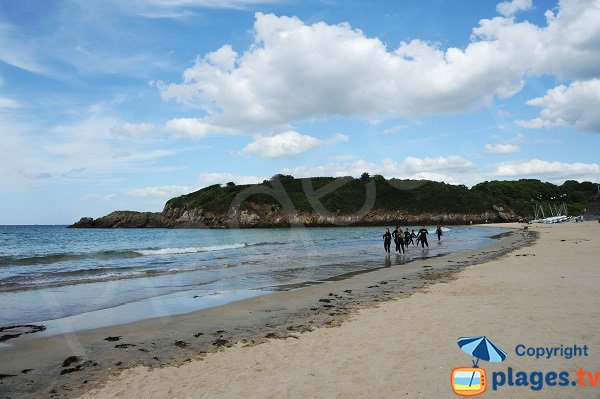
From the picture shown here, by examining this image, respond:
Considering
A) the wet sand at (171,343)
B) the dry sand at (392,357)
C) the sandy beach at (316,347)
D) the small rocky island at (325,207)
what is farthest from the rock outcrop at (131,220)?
the dry sand at (392,357)

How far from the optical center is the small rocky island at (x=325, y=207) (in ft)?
413

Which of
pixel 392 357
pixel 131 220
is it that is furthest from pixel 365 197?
pixel 392 357

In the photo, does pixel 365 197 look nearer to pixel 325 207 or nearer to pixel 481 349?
pixel 325 207

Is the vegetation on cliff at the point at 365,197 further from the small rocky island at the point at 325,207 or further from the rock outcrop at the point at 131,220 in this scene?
the rock outcrop at the point at 131,220

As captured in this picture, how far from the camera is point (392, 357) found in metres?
6.28

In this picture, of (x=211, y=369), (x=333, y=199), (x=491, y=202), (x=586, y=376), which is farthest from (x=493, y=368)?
(x=491, y=202)

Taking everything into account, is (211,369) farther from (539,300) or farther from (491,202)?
(491,202)

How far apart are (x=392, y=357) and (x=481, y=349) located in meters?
1.38

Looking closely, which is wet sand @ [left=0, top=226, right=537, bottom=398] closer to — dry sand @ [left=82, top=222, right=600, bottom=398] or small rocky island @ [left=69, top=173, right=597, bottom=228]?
dry sand @ [left=82, top=222, right=600, bottom=398]

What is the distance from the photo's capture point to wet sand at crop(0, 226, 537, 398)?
5988 mm

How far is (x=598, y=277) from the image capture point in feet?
43.7

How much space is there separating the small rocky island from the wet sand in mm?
110650

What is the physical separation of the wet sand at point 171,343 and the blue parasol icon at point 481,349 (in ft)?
4.20

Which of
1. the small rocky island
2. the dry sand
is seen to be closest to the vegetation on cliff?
the small rocky island
